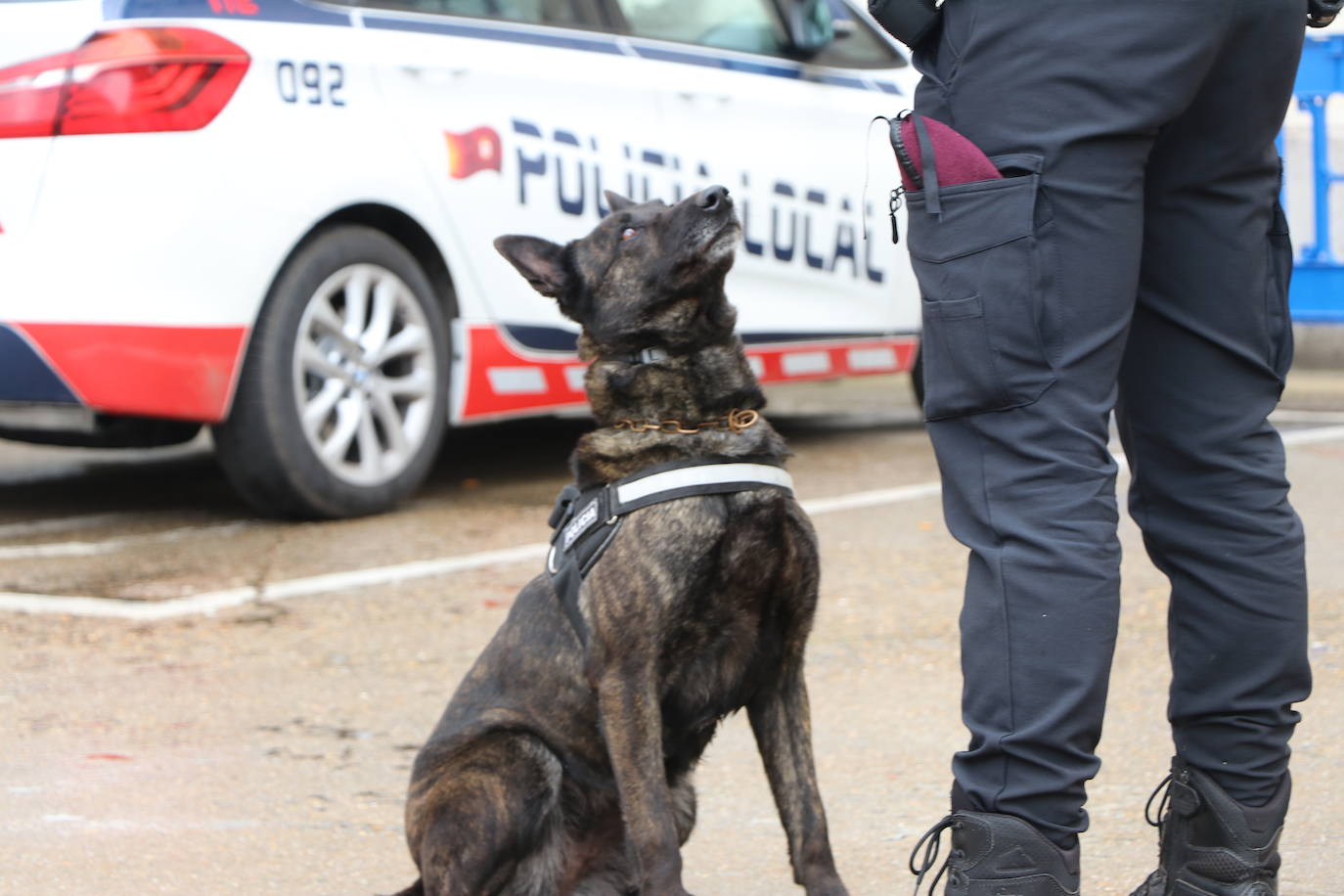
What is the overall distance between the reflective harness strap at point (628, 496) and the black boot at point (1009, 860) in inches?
26.6

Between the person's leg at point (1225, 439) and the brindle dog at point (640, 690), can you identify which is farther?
the brindle dog at point (640, 690)

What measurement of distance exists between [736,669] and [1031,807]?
63 centimetres

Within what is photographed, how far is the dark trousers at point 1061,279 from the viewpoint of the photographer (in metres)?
2.20

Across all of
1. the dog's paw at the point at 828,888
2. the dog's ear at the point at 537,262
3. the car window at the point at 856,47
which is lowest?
the dog's paw at the point at 828,888

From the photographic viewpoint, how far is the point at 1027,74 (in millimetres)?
2205

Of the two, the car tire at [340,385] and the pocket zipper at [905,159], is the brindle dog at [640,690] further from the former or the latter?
the car tire at [340,385]

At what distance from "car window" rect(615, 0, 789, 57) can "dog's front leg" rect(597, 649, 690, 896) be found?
162 inches

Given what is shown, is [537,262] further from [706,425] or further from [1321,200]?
[1321,200]

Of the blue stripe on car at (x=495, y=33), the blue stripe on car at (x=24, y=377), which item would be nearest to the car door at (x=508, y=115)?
the blue stripe on car at (x=495, y=33)

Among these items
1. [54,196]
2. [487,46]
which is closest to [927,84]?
[54,196]

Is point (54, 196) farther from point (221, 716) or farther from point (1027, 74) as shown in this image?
point (1027, 74)

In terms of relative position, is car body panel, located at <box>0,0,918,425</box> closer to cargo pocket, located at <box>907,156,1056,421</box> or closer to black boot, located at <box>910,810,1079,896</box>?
cargo pocket, located at <box>907,156,1056,421</box>

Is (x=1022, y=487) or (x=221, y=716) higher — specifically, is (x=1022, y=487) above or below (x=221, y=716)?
above

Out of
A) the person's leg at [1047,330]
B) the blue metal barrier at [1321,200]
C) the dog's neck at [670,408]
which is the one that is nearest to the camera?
the person's leg at [1047,330]
